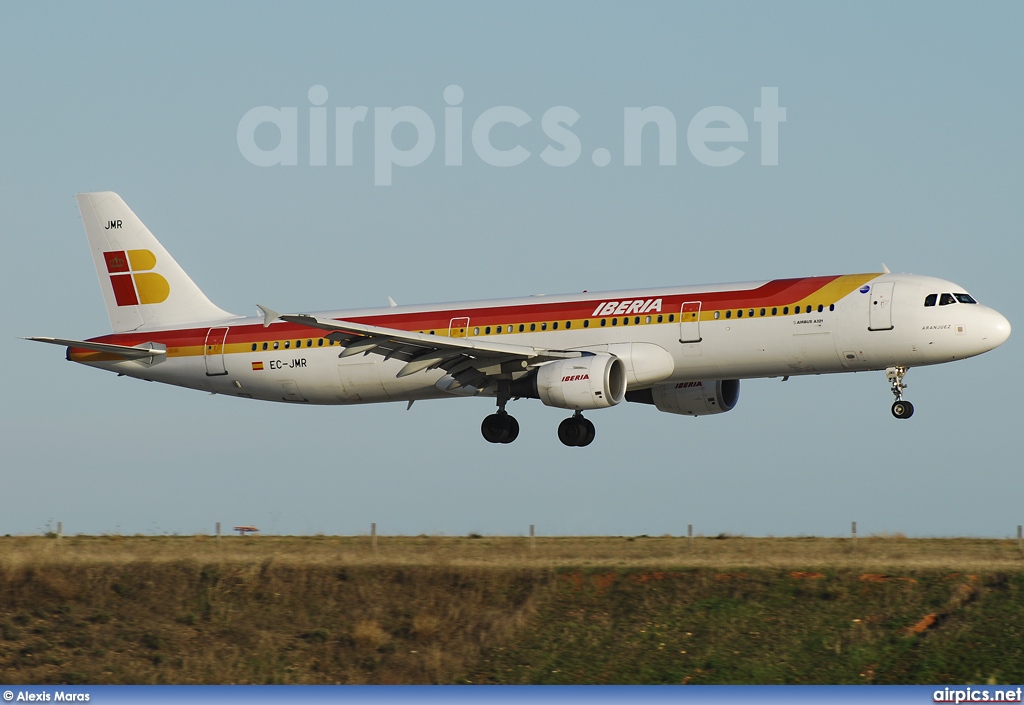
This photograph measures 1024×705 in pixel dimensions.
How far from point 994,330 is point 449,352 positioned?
52.0 feet

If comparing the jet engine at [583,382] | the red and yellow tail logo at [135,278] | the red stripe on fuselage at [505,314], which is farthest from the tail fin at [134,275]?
the jet engine at [583,382]

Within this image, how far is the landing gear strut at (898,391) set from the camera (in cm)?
4103

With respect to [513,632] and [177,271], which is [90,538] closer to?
[177,271]

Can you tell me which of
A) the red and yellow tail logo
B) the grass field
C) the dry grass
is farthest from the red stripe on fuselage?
the grass field

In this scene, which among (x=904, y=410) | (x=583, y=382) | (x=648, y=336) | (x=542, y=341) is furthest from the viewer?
(x=542, y=341)

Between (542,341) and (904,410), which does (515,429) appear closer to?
(542,341)

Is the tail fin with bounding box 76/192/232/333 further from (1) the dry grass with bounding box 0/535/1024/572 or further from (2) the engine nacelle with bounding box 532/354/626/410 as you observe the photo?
(2) the engine nacelle with bounding box 532/354/626/410

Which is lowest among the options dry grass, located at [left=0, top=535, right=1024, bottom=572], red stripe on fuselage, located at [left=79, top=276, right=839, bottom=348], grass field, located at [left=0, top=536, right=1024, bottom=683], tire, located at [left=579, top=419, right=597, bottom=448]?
grass field, located at [left=0, top=536, right=1024, bottom=683]

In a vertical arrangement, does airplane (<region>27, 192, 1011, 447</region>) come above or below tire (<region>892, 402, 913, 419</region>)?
above

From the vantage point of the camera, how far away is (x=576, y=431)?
1829 inches

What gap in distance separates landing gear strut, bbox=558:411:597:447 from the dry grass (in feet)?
13.1

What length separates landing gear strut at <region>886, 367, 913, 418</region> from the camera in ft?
135

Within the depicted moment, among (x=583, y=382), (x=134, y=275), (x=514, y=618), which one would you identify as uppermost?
(x=134, y=275)

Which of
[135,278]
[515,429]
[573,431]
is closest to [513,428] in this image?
[515,429]
